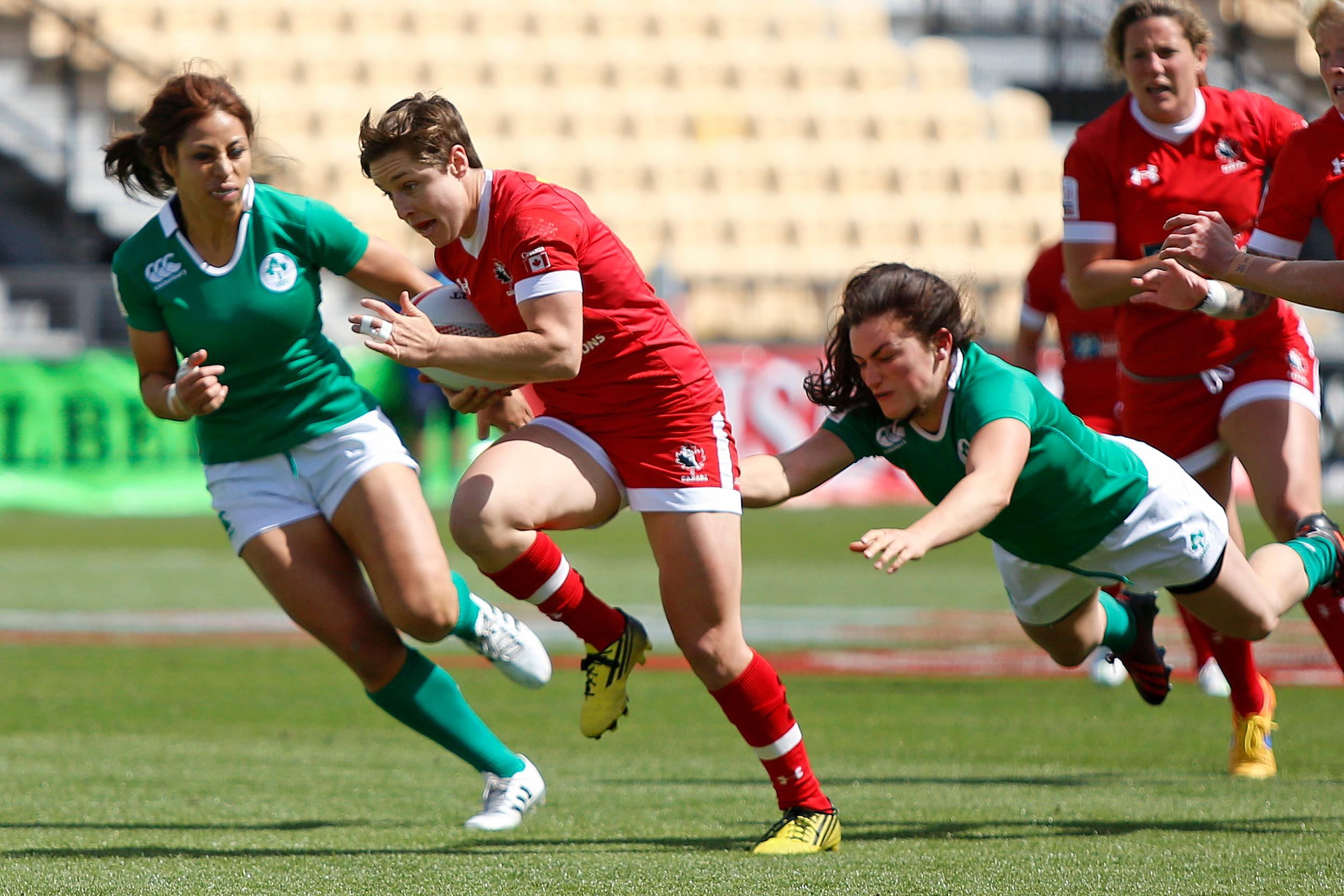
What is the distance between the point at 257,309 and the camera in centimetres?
463

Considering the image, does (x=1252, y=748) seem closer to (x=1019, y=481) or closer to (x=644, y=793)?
(x=1019, y=481)

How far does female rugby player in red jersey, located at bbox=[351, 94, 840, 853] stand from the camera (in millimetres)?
4203

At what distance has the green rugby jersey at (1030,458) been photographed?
13.8 ft

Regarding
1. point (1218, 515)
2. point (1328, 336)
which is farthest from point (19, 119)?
point (1218, 515)

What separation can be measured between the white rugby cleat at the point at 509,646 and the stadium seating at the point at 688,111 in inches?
625

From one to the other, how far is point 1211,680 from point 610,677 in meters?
3.61

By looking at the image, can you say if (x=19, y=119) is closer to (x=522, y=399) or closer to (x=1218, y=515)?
(x=522, y=399)

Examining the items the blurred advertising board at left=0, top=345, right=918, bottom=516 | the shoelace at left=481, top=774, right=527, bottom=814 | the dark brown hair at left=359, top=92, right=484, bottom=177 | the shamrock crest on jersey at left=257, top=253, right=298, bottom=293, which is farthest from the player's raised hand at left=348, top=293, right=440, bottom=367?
the blurred advertising board at left=0, top=345, right=918, bottom=516

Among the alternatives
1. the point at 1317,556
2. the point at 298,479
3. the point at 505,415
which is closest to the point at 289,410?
the point at 298,479

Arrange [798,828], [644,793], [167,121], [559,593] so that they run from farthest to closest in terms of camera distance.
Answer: [644,793] → [559,593] → [167,121] → [798,828]

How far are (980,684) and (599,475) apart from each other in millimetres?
3850

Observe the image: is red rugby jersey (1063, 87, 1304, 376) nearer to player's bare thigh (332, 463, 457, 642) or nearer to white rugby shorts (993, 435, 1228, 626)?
white rugby shorts (993, 435, 1228, 626)

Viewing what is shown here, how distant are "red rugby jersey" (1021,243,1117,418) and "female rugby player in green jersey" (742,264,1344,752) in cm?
255

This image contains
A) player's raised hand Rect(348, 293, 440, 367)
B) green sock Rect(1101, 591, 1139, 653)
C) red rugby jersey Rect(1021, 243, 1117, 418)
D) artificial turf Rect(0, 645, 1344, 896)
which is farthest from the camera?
red rugby jersey Rect(1021, 243, 1117, 418)
